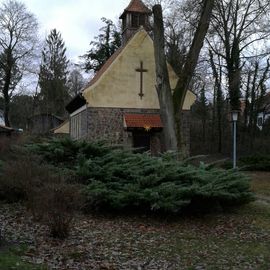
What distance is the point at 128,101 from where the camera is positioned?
31.7 meters

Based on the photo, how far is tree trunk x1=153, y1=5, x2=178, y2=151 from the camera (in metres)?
19.7

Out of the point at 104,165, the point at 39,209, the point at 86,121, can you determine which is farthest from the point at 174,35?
the point at 39,209

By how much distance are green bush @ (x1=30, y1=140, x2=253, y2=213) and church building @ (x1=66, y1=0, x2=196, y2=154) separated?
17473mm

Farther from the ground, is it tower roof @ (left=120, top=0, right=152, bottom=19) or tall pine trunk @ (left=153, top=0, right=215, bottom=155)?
tower roof @ (left=120, top=0, right=152, bottom=19)

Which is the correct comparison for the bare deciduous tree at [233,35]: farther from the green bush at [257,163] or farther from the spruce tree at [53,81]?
the spruce tree at [53,81]

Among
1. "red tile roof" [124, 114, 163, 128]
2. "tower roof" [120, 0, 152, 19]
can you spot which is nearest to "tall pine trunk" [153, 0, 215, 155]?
"red tile roof" [124, 114, 163, 128]

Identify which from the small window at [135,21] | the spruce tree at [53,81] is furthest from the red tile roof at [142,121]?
the spruce tree at [53,81]

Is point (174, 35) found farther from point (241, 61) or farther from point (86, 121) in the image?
point (86, 121)

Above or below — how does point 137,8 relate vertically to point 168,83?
above

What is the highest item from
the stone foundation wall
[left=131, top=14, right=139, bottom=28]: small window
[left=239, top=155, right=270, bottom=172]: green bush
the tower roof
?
the tower roof

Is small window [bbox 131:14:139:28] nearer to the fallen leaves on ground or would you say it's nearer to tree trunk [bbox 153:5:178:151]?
tree trunk [bbox 153:5:178:151]

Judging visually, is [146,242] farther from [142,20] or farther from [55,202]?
[142,20]

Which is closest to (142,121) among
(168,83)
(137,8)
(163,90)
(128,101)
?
(128,101)

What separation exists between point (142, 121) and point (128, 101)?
160 cm
